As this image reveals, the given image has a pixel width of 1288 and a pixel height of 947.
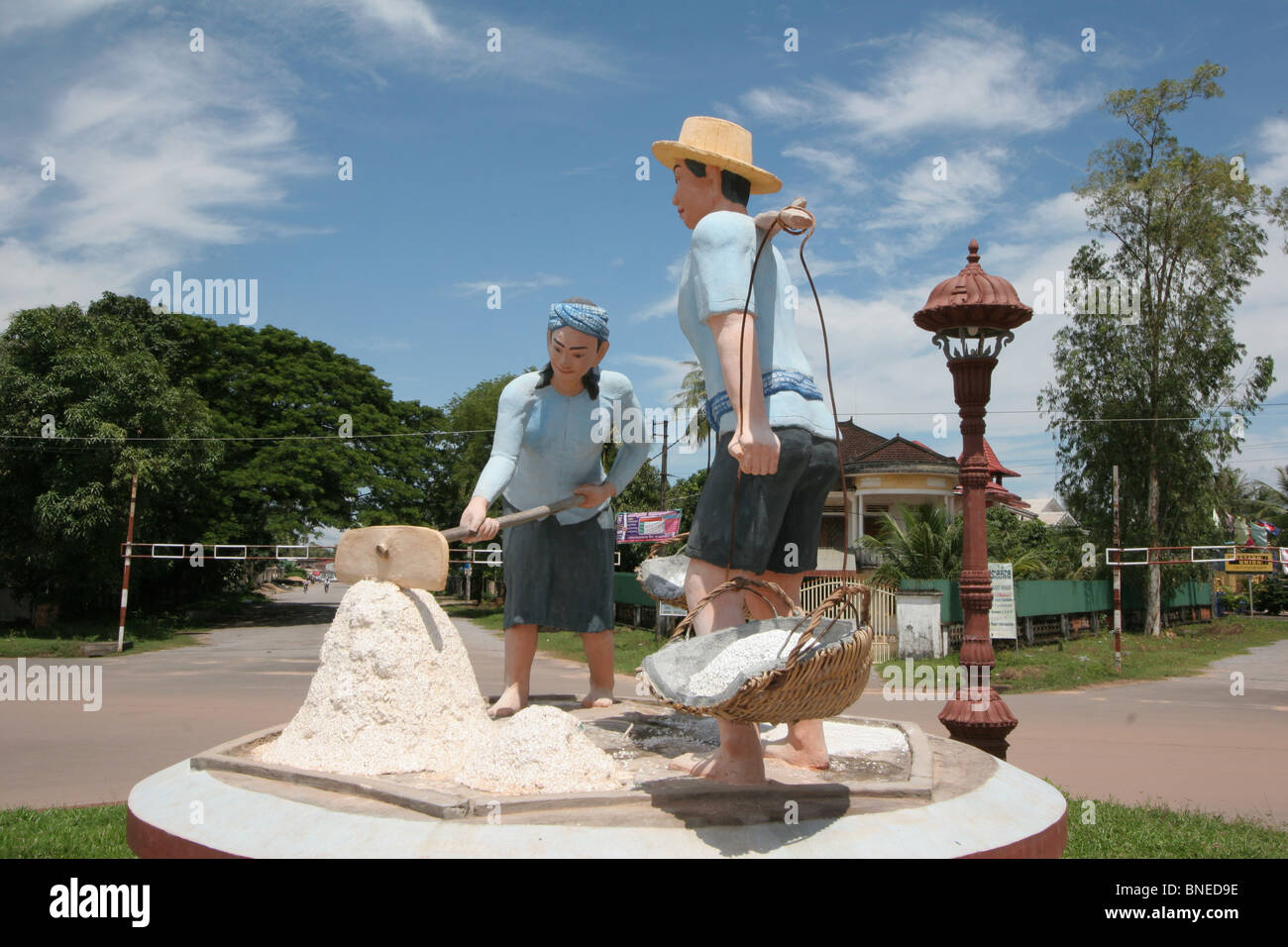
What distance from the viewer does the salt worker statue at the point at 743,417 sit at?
3.35 m

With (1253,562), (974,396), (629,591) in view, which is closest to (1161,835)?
(974,396)

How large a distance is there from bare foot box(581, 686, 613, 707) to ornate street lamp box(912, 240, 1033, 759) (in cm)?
174

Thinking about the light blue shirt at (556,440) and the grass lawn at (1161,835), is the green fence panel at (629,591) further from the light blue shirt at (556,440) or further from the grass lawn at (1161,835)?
the light blue shirt at (556,440)

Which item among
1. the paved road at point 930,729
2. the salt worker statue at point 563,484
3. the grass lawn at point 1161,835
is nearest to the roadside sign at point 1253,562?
the paved road at point 930,729

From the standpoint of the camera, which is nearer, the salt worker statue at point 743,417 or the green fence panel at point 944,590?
the salt worker statue at point 743,417

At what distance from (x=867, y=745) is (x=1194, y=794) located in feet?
12.6

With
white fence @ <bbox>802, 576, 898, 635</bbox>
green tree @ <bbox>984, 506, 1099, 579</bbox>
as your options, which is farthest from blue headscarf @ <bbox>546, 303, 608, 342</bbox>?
green tree @ <bbox>984, 506, 1099, 579</bbox>

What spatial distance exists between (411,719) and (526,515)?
1.18m

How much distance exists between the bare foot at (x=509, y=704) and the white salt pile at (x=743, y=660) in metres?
2.01

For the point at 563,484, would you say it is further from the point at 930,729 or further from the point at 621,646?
the point at 621,646

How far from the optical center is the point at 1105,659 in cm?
1691

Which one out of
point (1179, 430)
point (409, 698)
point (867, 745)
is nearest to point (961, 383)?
point (867, 745)

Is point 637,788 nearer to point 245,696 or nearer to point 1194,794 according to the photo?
point 1194,794

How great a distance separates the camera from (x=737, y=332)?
3369 millimetres
